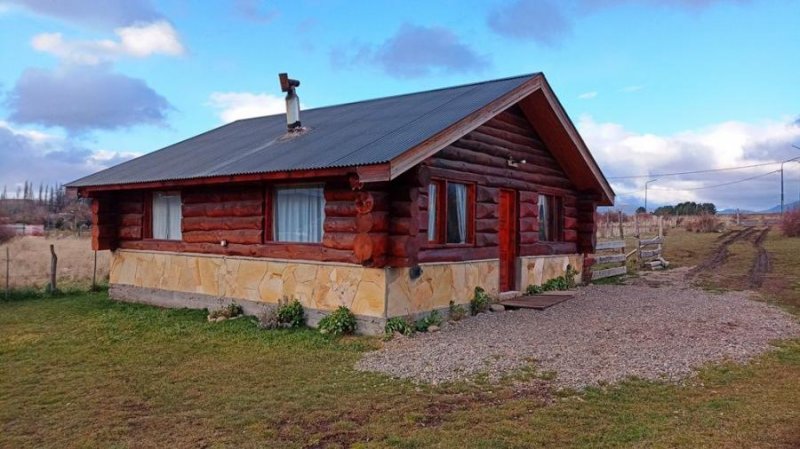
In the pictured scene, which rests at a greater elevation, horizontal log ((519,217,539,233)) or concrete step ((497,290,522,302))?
horizontal log ((519,217,539,233))

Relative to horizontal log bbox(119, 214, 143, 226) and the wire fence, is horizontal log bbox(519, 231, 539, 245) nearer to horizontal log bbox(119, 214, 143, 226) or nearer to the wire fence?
horizontal log bbox(119, 214, 143, 226)

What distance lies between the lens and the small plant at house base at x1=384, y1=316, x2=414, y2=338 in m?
9.78

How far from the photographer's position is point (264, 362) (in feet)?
27.9

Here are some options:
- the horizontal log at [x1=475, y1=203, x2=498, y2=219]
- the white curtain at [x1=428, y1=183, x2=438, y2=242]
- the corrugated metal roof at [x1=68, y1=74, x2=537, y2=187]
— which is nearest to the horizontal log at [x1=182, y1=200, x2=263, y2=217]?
the corrugated metal roof at [x1=68, y1=74, x2=537, y2=187]

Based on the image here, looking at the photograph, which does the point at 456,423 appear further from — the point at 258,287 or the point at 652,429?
the point at 258,287

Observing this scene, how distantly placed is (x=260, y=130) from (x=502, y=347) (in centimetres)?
978

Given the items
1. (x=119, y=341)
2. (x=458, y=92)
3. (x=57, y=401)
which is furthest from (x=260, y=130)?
(x=57, y=401)

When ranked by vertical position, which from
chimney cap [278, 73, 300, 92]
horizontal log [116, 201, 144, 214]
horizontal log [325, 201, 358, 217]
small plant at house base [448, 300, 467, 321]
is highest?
chimney cap [278, 73, 300, 92]

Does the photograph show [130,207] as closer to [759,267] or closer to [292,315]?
[292,315]

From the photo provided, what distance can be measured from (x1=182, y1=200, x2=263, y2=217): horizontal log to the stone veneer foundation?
0.88m

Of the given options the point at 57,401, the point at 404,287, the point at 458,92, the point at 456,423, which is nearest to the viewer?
the point at 456,423

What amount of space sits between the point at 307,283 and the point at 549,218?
7.54m

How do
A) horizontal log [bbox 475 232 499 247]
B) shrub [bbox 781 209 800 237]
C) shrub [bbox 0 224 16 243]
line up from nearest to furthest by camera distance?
1. horizontal log [bbox 475 232 499 247]
2. shrub [bbox 0 224 16 243]
3. shrub [bbox 781 209 800 237]

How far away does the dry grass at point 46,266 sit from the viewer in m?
17.7
